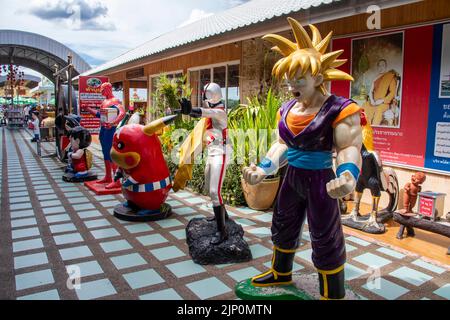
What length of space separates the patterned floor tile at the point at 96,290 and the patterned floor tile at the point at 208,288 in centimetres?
61

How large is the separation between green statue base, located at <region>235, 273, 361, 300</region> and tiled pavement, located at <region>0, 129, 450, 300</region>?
12cm

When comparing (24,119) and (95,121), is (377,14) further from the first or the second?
(24,119)

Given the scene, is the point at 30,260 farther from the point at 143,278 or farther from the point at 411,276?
the point at 411,276

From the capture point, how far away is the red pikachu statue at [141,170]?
462cm

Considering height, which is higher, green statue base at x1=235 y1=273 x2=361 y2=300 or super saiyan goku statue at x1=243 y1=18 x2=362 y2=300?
super saiyan goku statue at x1=243 y1=18 x2=362 y2=300

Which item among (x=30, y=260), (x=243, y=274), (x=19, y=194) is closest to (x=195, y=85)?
(x=19, y=194)

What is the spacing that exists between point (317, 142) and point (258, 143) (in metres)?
3.00

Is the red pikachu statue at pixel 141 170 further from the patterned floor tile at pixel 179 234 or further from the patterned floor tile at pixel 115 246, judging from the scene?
the patterned floor tile at pixel 115 246

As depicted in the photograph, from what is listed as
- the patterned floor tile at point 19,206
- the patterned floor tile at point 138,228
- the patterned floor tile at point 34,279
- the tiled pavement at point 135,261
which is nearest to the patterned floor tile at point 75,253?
the tiled pavement at point 135,261

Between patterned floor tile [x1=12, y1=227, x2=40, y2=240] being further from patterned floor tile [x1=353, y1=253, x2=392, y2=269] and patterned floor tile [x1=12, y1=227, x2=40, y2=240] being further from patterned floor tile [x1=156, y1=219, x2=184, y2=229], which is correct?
patterned floor tile [x1=353, y1=253, x2=392, y2=269]

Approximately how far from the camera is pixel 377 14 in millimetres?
4996

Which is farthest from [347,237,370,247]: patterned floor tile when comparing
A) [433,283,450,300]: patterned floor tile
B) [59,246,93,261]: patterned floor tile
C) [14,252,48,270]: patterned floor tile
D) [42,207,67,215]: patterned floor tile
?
[42,207,67,215]: patterned floor tile

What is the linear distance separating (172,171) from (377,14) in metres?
4.28

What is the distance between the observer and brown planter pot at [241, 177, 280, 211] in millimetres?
5223
